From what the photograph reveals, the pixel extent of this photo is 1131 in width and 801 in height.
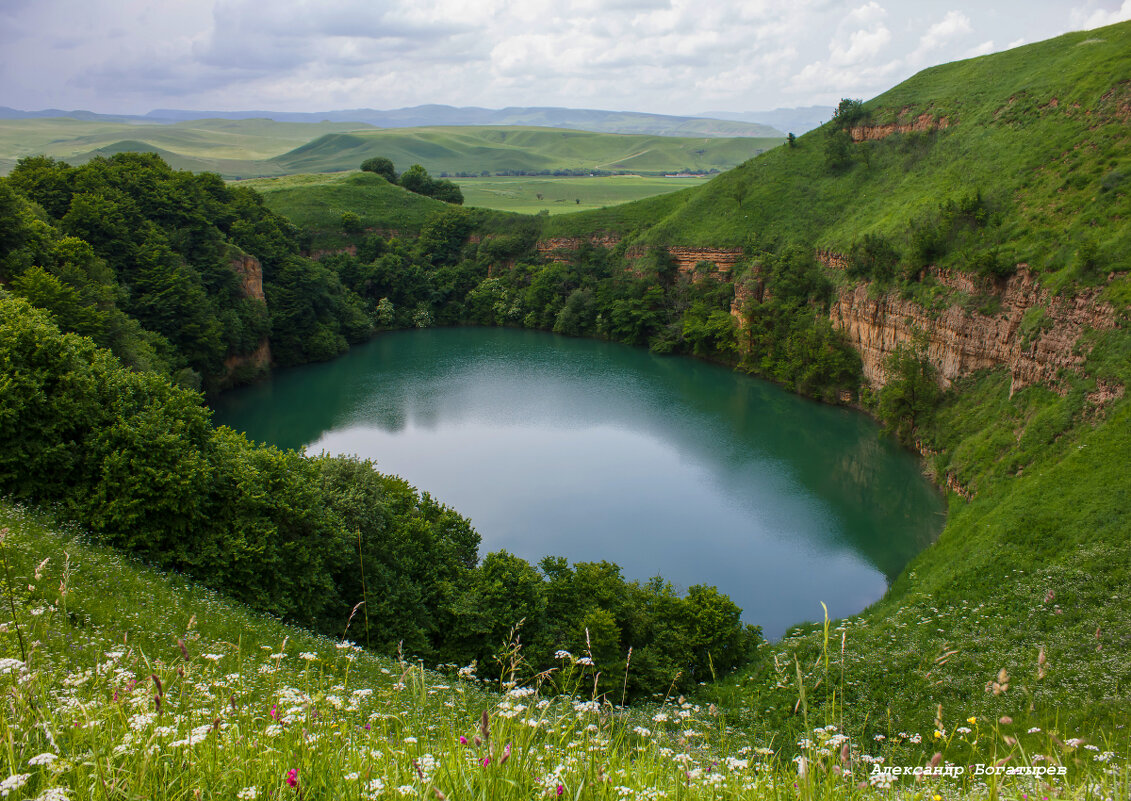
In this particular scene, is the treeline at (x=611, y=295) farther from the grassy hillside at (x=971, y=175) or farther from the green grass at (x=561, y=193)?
the green grass at (x=561, y=193)

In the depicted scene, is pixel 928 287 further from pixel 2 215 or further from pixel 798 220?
pixel 2 215

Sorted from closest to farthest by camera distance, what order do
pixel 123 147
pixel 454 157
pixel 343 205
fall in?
pixel 343 205 < pixel 123 147 < pixel 454 157

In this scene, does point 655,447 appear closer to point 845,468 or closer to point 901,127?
point 845,468

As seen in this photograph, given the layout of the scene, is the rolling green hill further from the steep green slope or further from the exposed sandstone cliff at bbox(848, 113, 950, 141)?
the steep green slope

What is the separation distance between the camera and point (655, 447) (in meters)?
34.8

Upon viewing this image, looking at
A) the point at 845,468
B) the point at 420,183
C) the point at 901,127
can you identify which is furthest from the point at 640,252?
the point at 420,183

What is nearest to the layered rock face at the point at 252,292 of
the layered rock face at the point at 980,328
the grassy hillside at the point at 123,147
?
the layered rock face at the point at 980,328

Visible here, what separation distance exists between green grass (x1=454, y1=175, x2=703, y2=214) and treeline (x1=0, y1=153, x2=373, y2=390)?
49294 millimetres

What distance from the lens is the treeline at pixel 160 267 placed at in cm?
2905

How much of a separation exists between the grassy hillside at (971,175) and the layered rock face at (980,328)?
149 centimetres

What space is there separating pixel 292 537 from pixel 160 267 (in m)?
30.3

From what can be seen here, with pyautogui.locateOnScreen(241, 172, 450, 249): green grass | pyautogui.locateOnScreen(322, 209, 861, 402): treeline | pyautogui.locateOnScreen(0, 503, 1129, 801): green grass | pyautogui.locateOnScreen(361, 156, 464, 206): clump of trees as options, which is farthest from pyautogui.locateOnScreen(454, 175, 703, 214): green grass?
pyautogui.locateOnScreen(0, 503, 1129, 801): green grass

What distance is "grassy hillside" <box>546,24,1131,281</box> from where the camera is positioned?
28156 millimetres

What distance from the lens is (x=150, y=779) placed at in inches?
114
